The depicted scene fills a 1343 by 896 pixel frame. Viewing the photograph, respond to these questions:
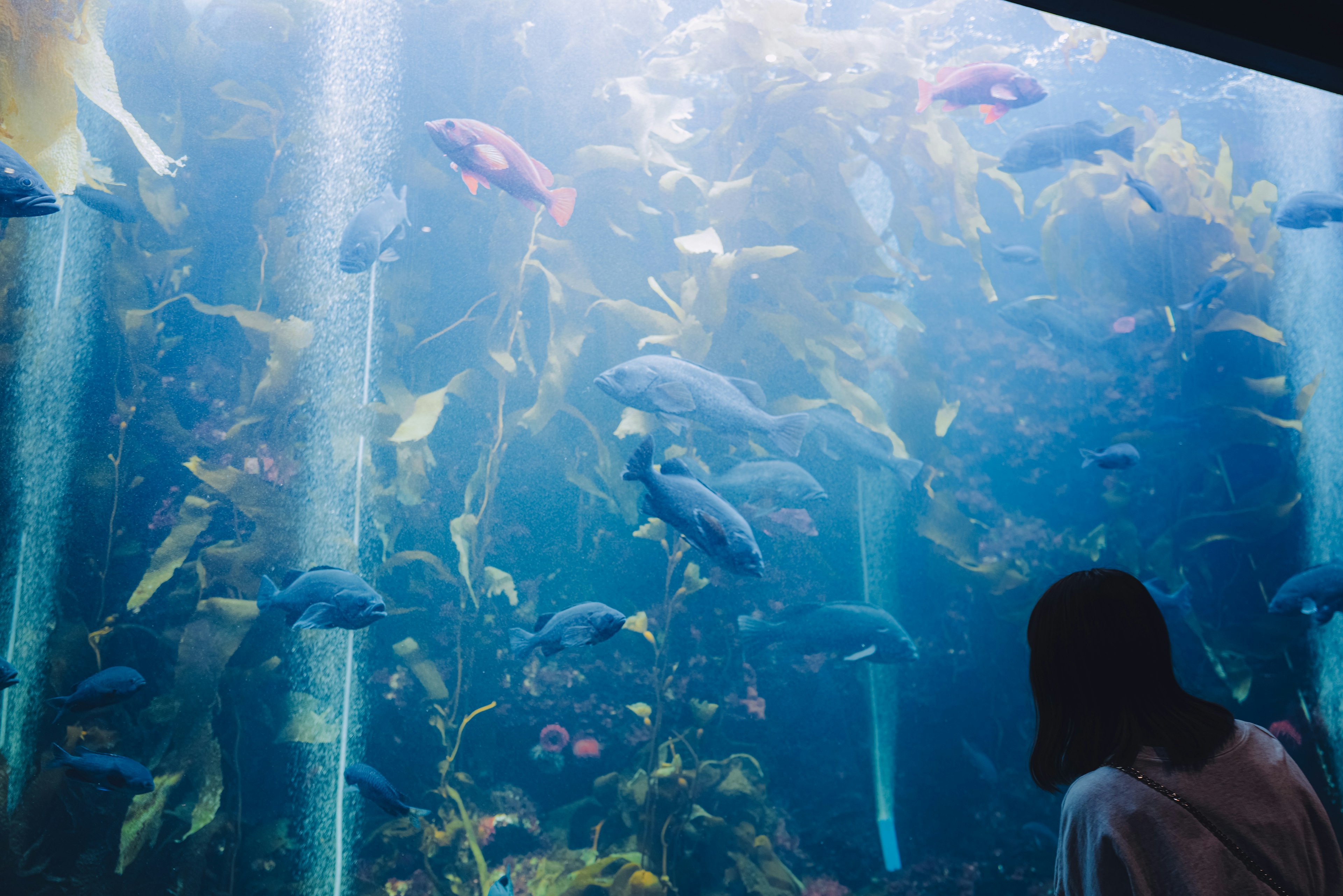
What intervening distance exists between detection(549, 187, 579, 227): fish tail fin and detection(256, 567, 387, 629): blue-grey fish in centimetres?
264

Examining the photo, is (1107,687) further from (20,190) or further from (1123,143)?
(1123,143)

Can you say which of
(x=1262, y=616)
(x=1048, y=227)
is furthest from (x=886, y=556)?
(x=1048, y=227)

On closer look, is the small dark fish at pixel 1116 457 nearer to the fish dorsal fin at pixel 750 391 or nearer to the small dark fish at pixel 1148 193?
the small dark fish at pixel 1148 193

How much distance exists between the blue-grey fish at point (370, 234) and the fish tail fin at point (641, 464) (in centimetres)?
272

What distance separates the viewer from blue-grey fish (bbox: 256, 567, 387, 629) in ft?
12.1

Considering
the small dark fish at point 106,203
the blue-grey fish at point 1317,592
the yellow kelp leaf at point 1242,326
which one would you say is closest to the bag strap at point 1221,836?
the blue-grey fish at point 1317,592

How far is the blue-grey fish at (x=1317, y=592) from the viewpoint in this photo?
15.1 ft

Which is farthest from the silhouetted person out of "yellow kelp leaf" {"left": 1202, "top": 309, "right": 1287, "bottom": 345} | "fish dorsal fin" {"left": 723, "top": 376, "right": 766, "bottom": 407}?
"yellow kelp leaf" {"left": 1202, "top": 309, "right": 1287, "bottom": 345}

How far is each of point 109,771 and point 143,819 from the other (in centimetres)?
105

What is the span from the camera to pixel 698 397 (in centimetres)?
389

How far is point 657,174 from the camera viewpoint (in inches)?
249

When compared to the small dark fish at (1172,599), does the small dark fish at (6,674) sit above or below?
above

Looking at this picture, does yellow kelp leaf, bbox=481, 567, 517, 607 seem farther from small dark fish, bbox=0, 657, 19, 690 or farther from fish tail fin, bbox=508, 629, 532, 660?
small dark fish, bbox=0, 657, 19, 690

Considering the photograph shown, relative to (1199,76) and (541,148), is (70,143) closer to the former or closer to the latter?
(541,148)
